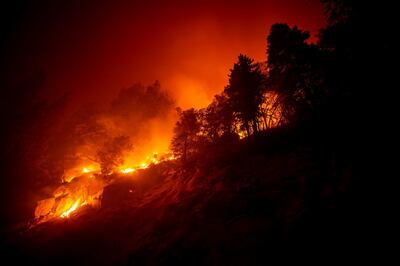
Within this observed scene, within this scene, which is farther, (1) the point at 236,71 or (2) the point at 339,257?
(1) the point at 236,71

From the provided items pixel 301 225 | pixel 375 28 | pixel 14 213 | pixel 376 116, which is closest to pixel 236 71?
pixel 375 28

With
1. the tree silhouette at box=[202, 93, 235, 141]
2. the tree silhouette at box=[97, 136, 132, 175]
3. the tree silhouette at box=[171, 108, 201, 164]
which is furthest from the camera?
the tree silhouette at box=[97, 136, 132, 175]

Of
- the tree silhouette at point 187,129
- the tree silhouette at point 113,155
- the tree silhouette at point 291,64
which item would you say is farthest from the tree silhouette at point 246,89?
the tree silhouette at point 113,155

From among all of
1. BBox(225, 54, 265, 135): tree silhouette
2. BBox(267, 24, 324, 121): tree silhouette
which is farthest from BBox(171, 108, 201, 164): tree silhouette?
BBox(267, 24, 324, 121): tree silhouette

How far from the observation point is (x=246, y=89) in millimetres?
25953

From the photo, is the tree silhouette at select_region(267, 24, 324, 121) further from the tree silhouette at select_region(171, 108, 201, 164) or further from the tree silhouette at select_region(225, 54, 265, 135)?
the tree silhouette at select_region(171, 108, 201, 164)

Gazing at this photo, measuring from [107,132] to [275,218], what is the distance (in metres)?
73.5

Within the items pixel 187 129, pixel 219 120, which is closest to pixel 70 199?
pixel 187 129

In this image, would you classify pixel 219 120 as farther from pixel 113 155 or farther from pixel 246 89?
pixel 113 155

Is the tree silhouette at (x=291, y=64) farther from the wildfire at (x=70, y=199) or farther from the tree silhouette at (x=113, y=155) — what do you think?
the tree silhouette at (x=113, y=155)

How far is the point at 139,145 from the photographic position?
74.5m

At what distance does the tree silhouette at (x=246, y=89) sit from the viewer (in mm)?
25891

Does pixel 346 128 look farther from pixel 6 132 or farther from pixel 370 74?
pixel 6 132

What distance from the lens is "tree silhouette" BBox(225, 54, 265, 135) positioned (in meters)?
25.9
